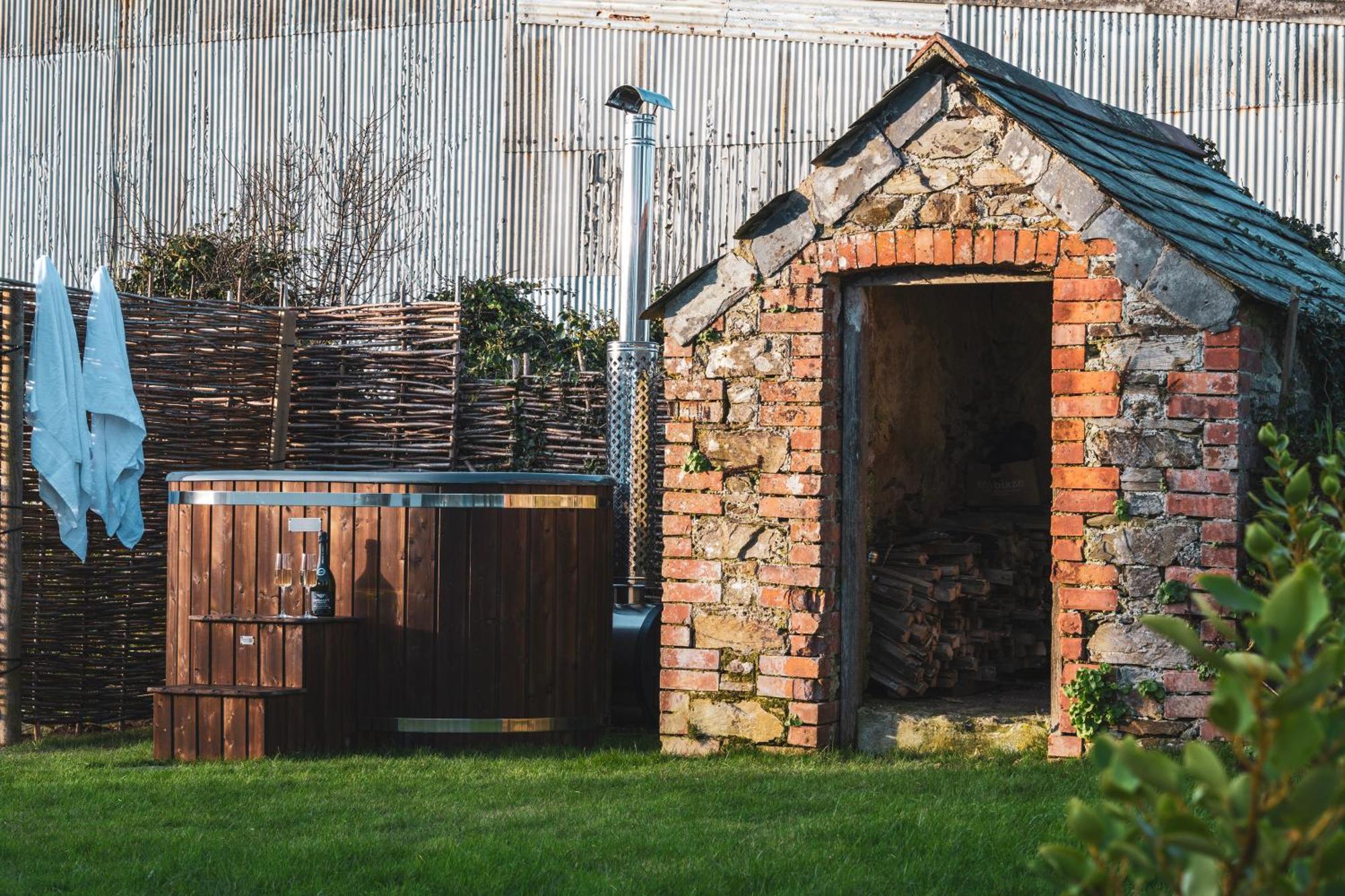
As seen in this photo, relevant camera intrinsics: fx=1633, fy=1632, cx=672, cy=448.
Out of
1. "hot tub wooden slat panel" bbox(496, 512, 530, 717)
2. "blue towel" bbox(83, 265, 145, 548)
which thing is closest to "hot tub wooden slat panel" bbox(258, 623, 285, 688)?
"hot tub wooden slat panel" bbox(496, 512, 530, 717)

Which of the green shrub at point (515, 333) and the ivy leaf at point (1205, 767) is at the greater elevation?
the green shrub at point (515, 333)

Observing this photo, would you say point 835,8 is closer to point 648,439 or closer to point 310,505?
point 648,439

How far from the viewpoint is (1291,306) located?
21.6 feet

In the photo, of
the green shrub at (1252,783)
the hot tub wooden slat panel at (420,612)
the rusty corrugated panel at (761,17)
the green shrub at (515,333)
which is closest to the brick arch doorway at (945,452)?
the hot tub wooden slat panel at (420,612)

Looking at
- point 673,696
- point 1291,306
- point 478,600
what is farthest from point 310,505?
point 1291,306

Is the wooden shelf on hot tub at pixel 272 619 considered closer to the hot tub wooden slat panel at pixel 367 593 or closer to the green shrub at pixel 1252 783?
the hot tub wooden slat panel at pixel 367 593

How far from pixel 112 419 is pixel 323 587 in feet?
5.29

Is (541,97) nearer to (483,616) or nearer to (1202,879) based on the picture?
(483,616)

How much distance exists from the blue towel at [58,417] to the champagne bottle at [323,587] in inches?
→ 50.8

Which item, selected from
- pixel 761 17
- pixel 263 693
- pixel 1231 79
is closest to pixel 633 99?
pixel 263 693

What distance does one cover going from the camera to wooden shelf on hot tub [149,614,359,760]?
7.33 meters

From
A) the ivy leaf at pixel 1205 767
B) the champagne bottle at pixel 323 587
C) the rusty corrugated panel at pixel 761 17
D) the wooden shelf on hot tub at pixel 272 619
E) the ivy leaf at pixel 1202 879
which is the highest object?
the rusty corrugated panel at pixel 761 17

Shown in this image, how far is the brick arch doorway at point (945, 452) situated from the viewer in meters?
7.22

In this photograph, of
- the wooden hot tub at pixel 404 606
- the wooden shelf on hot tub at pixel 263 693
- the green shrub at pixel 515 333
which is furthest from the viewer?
the green shrub at pixel 515 333
